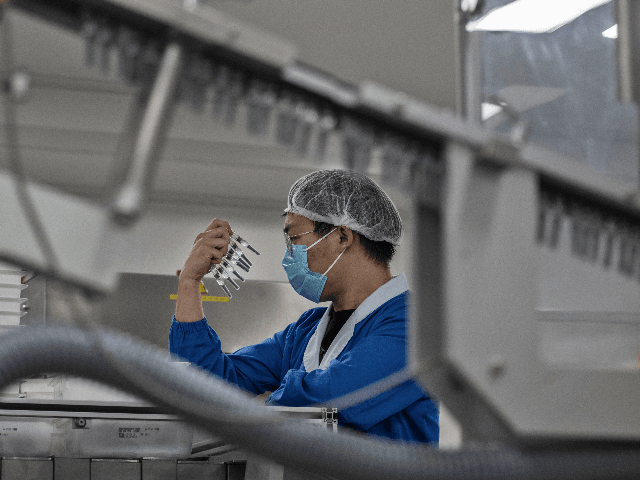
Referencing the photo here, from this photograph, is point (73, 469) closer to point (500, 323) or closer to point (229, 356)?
point (229, 356)

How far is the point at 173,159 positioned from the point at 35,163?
2.81 feet

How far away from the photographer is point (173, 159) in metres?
3.96

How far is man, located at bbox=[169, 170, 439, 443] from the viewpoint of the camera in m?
1.65

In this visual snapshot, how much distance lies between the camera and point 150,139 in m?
0.57

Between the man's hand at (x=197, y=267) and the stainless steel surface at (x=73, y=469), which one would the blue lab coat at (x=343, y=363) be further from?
the stainless steel surface at (x=73, y=469)

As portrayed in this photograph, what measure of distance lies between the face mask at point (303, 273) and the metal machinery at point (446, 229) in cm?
113

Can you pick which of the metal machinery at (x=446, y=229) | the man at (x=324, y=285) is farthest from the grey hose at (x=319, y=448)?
the man at (x=324, y=285)

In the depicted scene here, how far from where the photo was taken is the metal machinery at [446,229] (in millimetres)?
595

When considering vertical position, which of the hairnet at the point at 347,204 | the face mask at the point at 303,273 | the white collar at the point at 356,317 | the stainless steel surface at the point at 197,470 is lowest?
the stainless steel surface at the point at 197,470

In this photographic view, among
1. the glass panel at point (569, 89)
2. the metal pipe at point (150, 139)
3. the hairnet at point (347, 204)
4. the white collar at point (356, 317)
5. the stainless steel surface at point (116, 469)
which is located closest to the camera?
the metal pipe at point (150, 139)

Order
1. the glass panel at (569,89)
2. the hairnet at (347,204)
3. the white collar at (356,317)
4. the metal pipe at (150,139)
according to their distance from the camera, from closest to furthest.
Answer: the metal pipe at (150,139) → the glass panel at (569,89) → the white collar at (356,317) → the hairnet at (347,204)

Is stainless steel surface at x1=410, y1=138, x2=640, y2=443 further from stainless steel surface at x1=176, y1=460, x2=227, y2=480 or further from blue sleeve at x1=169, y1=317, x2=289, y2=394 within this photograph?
blue sleeve at x1=169, y1=317, x2=289, y2=394

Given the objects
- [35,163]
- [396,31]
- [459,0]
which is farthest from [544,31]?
[35,163]

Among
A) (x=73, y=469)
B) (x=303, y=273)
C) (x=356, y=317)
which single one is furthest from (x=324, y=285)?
(x=73, y=469)
